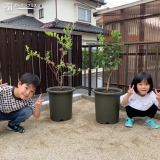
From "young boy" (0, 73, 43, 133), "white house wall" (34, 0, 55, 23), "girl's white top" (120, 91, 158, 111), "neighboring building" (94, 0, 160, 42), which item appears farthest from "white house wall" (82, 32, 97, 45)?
"young boy" (0, 73, 43, 133)

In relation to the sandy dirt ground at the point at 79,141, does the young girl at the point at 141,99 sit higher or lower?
higher

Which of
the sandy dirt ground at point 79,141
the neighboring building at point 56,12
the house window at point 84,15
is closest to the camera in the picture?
the sandy dirt ground at point 79,141

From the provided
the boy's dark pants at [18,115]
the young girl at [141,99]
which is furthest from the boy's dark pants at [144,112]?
the boy's dark pants at [18,115]

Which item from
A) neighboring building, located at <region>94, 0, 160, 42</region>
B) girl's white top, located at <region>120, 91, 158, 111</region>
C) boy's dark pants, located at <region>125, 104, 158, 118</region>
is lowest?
boy's dark pants, located at <region>125, 104, 158, 118</region>

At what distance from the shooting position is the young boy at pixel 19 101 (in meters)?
1.56

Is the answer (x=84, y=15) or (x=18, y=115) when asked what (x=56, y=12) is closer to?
(x=84, y=15)

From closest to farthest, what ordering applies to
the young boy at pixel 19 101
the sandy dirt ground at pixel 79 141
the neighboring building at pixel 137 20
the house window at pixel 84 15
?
the sandy dirt ground at pixel 79 141
the young boy at pixel 19 101
the neighboring building at pixel 137 20
the house window at pixel 84 15

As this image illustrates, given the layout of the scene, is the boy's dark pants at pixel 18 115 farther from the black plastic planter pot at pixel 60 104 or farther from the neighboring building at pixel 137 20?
the neighboring building at pixel 137 20

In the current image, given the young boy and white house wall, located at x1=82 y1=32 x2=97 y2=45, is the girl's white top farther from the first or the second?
white house wall, located at x1=82 y1=32 x2=97 y2=45

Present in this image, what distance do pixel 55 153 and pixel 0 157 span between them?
45cm

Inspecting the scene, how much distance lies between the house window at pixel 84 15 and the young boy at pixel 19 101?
9.21 metres

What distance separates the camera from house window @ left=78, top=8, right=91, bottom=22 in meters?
10.1

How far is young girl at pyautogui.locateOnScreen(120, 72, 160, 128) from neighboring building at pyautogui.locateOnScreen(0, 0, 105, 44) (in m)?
7.61

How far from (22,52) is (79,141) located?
1.57 metres
